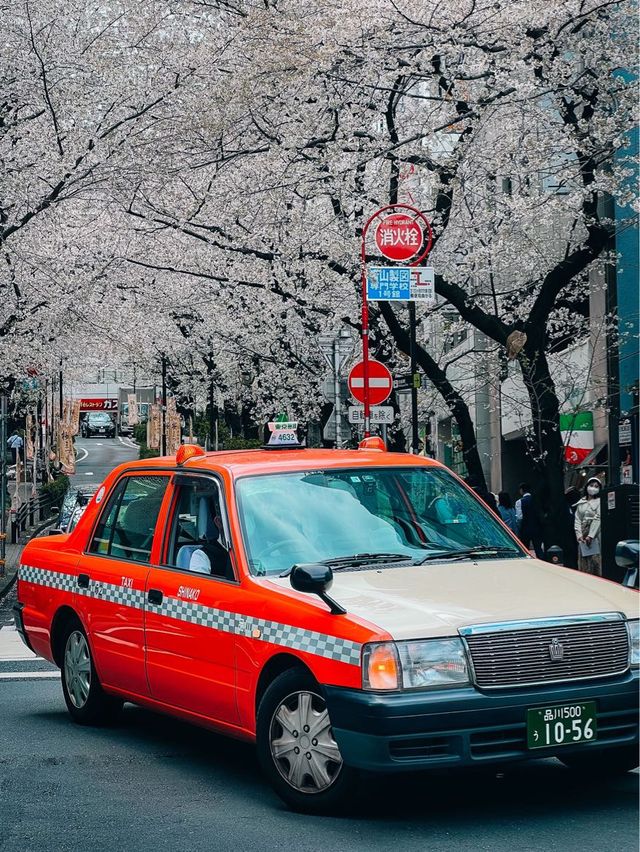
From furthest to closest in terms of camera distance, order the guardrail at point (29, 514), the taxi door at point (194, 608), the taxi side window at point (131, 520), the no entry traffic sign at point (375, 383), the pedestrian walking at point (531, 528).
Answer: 1. the guardrail at point (29, 514)
2. the no entry traffic sign at point (375, 383)
3. the pedestrian walking at point (531, 528)
4. the taxi side window at point (131, 520)
5. the taxi door at point (194, 608)

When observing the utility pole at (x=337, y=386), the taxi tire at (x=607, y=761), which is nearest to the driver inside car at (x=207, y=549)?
the taxi tire at (x=607, y=761)

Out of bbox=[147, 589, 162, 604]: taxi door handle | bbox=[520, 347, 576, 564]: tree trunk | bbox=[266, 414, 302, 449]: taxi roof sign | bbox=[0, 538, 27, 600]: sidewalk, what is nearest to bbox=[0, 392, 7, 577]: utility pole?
→ bbox=[0, 538, 27, 600]: sidewalk

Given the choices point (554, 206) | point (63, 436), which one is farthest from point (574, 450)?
point (63, 436)

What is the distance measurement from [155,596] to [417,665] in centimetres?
228

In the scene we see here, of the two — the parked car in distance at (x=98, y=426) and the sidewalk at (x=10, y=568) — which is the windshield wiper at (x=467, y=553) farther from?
the parked car in distance at (x=98, y=426)

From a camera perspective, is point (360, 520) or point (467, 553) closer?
point (467, 553)

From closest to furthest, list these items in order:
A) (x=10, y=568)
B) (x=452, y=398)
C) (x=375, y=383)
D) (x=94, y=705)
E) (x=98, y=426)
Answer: (x=94, y=705) → (x=375, y=383) → (x=452, y=398) → (x=10, y=568) → (x=98, y=426)

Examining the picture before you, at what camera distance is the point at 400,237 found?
18047mm

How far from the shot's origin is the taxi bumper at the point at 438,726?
5.39m

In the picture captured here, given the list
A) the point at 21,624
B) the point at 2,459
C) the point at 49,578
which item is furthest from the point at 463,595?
the point at 2,459

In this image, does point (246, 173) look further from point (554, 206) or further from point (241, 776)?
point (241, 776)

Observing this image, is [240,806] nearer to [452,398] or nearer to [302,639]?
[302,639]

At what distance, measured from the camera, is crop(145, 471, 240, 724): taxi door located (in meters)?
6.58

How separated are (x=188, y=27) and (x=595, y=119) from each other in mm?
6233
